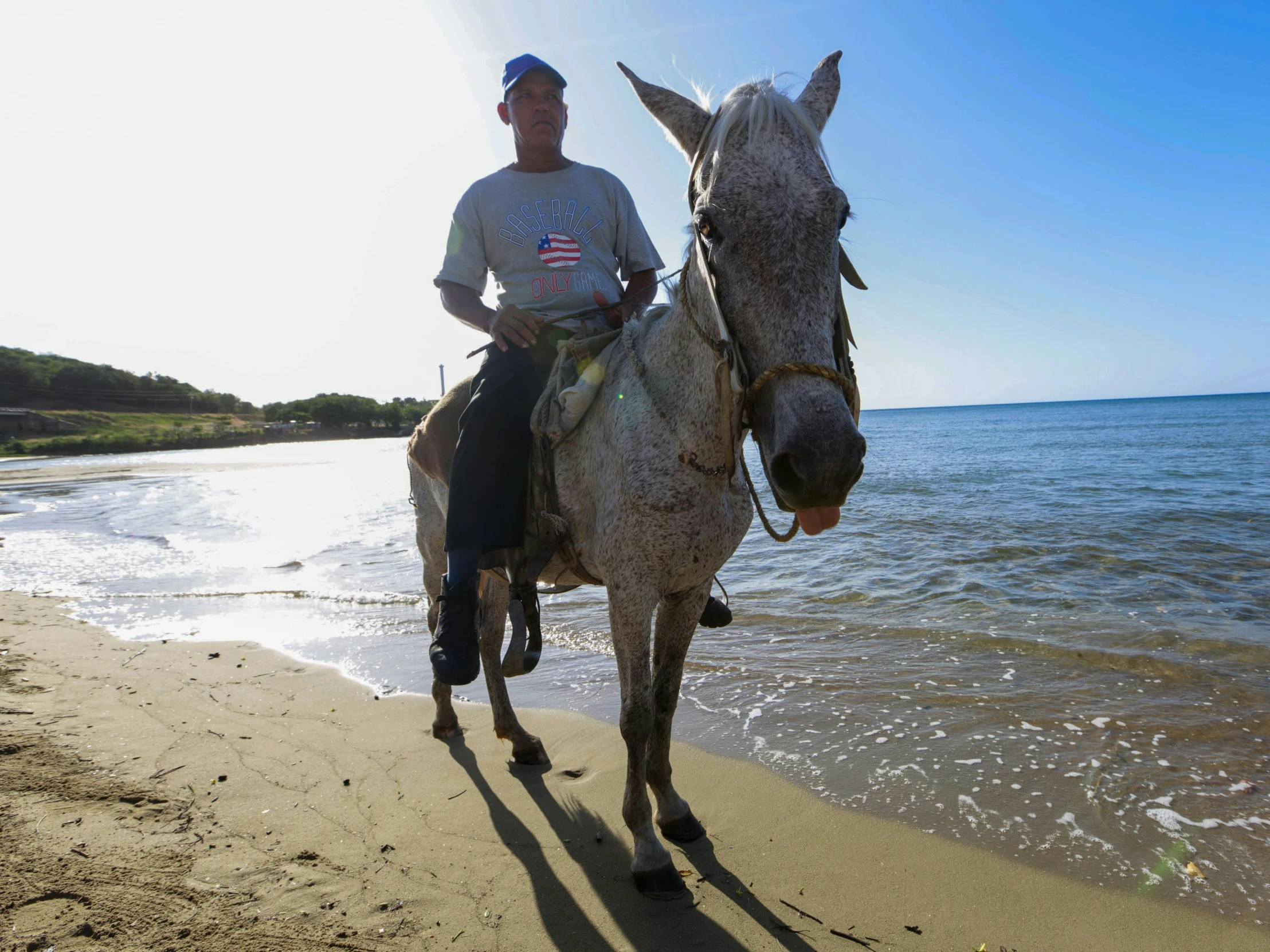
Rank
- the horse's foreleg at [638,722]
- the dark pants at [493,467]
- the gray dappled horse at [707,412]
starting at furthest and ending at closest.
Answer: the dark pants at [493,467], the horse's foreleg at [638,722], the gray dappled horse at [707,412]

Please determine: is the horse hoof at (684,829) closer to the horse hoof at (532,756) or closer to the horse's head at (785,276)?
the horse hoof at (532,756)

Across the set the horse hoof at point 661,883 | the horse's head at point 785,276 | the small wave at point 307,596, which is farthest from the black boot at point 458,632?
the small wave at point 307,596

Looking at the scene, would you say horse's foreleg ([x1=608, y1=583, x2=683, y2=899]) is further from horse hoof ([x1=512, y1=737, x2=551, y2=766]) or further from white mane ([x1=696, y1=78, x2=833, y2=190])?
white mane ([x1=696, y1=78, x2=833, y2=190])

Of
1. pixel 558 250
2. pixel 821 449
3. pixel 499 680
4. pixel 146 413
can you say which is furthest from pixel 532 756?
pixel 146 413

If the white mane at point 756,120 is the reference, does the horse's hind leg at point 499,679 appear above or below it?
below

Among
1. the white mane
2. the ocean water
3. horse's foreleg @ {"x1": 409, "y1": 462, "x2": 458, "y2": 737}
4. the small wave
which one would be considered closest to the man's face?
the white mane

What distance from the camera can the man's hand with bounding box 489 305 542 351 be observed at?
2902 mm

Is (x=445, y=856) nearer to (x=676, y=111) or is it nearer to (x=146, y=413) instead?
(x=676, y=111)

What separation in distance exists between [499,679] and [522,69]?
11.4 ft

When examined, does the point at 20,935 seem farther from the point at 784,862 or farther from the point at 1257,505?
the point at 1257,505

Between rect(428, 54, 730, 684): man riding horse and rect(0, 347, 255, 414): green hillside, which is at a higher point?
rect(0, 347, 255, 414): green hillside

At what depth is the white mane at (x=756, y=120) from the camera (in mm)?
2010

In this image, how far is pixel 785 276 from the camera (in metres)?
1.77

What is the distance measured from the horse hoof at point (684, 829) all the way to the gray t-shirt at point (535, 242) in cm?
239
